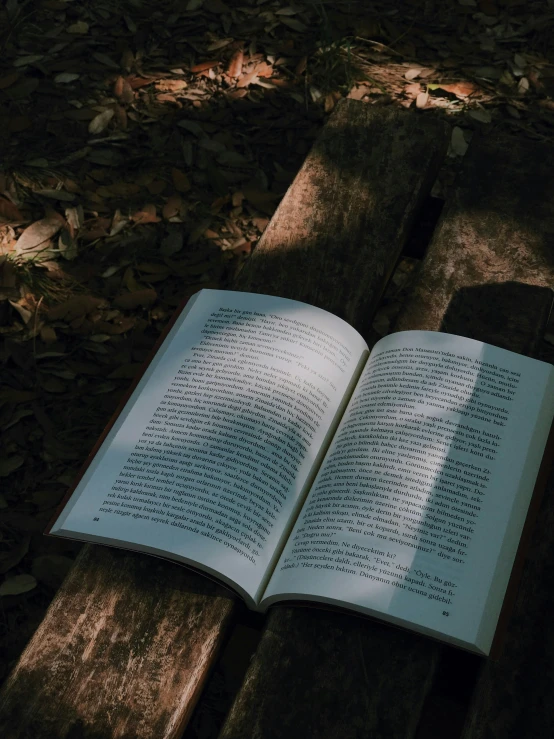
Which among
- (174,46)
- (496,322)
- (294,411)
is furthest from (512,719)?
(174,46)

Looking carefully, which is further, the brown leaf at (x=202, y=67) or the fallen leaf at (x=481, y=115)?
the brown leaf at (x=202, y=67)

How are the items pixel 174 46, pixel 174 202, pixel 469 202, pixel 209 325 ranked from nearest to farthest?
pixel 209 325
pixel 469 202
pixel 174 202
pixel 174 46

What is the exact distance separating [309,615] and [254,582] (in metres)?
0.08

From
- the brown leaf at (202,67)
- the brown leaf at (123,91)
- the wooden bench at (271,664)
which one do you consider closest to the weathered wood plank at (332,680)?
the wooden bench at (271,664)

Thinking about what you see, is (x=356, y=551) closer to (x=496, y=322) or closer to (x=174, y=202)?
(x=496, y=322)

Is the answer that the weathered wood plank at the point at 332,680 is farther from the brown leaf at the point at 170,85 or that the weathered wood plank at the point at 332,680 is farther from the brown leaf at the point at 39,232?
the brown leaf at the point at 170,85

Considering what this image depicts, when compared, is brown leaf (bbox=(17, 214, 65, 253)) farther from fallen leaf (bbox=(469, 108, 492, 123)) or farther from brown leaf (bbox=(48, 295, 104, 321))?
fallen leaf (bbox=(469, 108, 492, 123))

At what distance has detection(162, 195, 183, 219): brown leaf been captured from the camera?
2345mm

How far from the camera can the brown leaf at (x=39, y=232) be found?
7.29ft

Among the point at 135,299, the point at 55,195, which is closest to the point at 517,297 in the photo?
Answer: the point at 135,299

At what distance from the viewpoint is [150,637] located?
99cm

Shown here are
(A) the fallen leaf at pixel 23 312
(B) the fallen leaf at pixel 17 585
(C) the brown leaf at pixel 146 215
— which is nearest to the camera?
(B) the fallen leaf at pixel 17 585

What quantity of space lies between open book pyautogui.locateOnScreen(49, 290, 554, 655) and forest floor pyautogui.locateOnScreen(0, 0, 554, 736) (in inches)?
28.8

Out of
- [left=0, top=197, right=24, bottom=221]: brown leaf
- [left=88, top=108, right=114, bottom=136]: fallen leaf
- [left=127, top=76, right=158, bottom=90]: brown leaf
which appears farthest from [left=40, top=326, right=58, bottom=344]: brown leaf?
[left=127, top=76, right=158, bottom=90]: brown leaf
